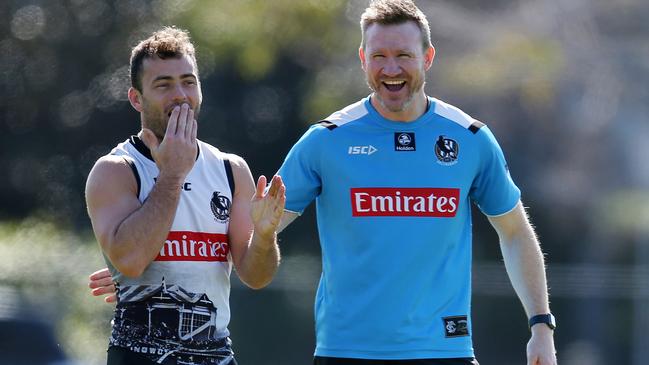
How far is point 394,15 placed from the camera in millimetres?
4598

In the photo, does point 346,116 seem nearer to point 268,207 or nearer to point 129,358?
point 268,207

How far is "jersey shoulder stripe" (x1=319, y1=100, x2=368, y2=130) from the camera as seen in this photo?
4637 millimetres

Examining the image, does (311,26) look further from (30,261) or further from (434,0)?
(30,261)

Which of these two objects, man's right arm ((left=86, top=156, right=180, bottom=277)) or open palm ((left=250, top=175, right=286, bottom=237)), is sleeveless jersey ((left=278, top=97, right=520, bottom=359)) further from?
man's right arm ((left=86, top=156, right=180, bottom=277))

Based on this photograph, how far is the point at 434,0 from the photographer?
12859 mm

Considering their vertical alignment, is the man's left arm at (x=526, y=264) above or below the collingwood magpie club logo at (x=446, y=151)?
below

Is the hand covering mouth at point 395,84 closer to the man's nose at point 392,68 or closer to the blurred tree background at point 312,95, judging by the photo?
the man's nose at point 392,68

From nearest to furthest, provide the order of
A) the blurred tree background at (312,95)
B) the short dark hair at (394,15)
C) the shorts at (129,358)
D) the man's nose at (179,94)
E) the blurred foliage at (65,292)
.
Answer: the shorts at (129,358), the man's nose at (179,94), the short dark hair at (394,15), the blurred foliage at (65,292), the blurred tree background at (312,95)

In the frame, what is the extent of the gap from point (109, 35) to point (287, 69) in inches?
82.1

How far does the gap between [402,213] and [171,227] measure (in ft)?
2.85

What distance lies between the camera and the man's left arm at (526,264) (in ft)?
15.0

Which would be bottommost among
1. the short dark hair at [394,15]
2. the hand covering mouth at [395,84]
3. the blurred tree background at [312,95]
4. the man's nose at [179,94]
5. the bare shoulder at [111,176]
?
the bare shoulder at [111,176]

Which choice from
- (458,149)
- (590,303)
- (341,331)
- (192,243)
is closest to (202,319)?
(192,243)

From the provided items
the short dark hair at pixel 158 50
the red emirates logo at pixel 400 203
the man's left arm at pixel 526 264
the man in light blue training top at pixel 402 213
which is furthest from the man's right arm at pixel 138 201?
the man's left arm at pixel 526 264
